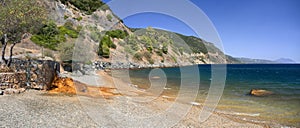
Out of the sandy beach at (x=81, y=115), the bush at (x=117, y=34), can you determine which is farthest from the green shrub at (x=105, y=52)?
the sandy beach at (x=81, y=115)

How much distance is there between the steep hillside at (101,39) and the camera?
4762cm

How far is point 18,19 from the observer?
15742 millimetres

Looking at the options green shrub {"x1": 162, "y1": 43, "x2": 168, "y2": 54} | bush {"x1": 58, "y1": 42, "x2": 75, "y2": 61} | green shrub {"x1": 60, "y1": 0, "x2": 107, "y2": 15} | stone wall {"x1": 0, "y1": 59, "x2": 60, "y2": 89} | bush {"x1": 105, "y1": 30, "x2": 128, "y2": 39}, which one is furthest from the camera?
green shrub {"x1": 60, "y1": 0, "x2": 107, "y2": 15}

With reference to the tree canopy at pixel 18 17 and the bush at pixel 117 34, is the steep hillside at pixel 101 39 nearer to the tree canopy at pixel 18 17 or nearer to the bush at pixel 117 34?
the bush at pixel 117 34

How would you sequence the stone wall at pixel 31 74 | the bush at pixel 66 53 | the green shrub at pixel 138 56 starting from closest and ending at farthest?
the stone wall at pixel 31 74 → the bush at pixel 66 53 → the green shrub at pixel 138 56

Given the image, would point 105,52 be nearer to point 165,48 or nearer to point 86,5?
point 165,48

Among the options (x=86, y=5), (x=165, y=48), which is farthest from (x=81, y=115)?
(x=86, y=5)

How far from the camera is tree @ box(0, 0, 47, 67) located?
15367mm

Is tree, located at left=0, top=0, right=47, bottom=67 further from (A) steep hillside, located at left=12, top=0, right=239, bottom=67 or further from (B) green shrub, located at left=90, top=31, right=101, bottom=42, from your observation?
(B) green shrub, located at left=90, top=31, right=101, bottom=42

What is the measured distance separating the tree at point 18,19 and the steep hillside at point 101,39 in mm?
19491

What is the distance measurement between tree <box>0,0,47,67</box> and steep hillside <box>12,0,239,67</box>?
63.9 feet

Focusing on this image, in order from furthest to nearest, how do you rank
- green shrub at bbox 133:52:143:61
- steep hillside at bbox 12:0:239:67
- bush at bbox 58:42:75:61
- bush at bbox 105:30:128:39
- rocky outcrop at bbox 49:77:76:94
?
green shrub at bbox 133:52:143:61 → bush at bbox 105:30:128:39 → steep hillside at bbox 12:0:239:67 → bush at bbox 58:42:75:61 → rocky outcrop at bbox 49:77:76:94

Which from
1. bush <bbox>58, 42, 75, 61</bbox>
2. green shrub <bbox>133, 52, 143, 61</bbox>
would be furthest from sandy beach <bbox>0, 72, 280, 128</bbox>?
green shrub <bbox>133, 52, 143, 61</bbox>

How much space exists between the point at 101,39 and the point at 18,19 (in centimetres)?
4475
